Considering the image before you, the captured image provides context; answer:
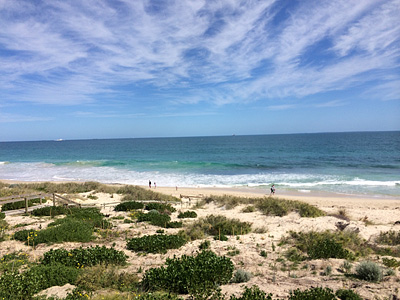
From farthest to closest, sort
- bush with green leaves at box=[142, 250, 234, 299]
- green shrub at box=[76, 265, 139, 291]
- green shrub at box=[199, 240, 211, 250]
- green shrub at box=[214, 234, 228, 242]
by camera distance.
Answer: green shrub at box=[214, 234, 228, 242]
green shrub at box=[199, 240, 211, 250]
green shrub at box=[76, 265, 139, 291]
bush with green leaves at box=[142, 250, 234, 299]

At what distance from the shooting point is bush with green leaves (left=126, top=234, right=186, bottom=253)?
9352mm

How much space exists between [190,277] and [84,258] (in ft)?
11.7

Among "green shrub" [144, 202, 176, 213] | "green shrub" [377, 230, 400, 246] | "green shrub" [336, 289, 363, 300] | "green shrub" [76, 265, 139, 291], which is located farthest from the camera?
"green shrub" [144, 202, 176, 213]

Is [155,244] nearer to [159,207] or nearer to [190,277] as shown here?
[190,277]

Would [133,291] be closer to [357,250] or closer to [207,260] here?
[207,260]

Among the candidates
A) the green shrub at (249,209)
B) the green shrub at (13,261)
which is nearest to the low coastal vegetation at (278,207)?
the green shrub at (249,209)

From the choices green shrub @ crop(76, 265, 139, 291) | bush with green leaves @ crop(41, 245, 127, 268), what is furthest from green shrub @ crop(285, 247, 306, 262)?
bush with green leaves @ crop(41, 245, 127, 268)

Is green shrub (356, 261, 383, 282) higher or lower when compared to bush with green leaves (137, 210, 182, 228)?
higher

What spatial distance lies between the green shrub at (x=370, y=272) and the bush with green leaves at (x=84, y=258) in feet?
22.5

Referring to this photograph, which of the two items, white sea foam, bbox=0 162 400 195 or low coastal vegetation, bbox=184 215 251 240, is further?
white sea foam, bbox=0 162 400 195

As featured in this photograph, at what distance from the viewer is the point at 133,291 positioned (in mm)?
6180

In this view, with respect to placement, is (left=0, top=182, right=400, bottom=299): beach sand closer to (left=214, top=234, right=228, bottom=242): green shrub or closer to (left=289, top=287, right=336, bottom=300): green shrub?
(left=214, top=234, right=228, bottom=242): green shrub

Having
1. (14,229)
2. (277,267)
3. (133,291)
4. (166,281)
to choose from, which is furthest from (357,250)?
(14,229)

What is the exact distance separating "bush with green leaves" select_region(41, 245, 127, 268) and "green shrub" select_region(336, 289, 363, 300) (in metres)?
6.00
